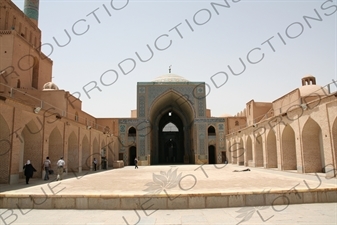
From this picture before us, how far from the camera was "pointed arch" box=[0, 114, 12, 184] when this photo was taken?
9867 millimetres

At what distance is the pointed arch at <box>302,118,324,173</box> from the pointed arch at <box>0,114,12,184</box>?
1253 cm

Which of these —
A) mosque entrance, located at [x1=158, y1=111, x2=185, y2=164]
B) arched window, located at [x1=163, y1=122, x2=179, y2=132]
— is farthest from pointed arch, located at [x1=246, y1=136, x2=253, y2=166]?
arched window, located at [x1=163, y1=122, x2=179, y2=132]

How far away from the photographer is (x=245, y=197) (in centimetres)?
646

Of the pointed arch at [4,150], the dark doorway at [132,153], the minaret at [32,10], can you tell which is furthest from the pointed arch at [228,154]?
Result: the pointed arch at [4,150]

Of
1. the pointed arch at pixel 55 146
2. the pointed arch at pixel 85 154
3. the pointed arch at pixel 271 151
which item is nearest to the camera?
the pointed arch at pixel 55 146

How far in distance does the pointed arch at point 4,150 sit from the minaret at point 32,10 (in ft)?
53.1

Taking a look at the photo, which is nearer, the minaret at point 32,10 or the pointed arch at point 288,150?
the pointed arch at point 288,150

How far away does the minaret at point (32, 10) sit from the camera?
2320 centimetres

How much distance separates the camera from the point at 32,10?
2345cm

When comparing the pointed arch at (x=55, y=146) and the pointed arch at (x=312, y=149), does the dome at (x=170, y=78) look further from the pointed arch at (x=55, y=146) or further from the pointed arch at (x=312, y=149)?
the pointed arch at (x=312, y=149)

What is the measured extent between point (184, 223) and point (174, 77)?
2893cm

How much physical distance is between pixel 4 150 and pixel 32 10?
688 inches

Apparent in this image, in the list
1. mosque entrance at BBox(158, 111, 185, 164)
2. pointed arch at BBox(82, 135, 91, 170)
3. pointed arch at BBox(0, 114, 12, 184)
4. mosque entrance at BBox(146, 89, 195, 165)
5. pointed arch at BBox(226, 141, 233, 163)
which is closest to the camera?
pointed arch at BBox(0, 114, 12, 184)

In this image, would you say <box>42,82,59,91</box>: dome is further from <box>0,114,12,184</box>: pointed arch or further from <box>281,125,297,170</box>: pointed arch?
<box>281,125,297,170</box>: pointed arch
